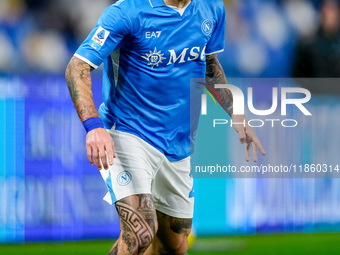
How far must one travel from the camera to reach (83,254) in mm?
4637

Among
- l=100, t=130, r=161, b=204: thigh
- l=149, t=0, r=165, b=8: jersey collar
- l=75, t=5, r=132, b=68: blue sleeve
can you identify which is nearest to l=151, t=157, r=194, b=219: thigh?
l=100, t=130, r=161, b=204: thigh

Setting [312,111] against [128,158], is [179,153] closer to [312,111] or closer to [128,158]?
[128,158]

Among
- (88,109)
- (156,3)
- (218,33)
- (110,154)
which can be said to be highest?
(156,3)

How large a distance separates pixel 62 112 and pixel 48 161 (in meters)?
0.45

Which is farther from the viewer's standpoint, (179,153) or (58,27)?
(58,27)

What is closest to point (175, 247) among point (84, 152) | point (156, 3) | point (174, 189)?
point (174, 189)

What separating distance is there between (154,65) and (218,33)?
0.56 metres

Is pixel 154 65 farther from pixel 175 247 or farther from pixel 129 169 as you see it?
pixel 175 247

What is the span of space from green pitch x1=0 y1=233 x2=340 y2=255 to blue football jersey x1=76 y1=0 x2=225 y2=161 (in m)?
1.87

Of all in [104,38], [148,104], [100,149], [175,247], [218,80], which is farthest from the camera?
[218,80]

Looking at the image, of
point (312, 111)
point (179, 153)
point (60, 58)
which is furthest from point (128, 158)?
point (312, 111)

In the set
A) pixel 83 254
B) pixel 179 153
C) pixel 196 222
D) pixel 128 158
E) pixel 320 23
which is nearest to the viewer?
pixel 128 158

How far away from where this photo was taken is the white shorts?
285 centimetres

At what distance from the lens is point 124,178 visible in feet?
9.36
